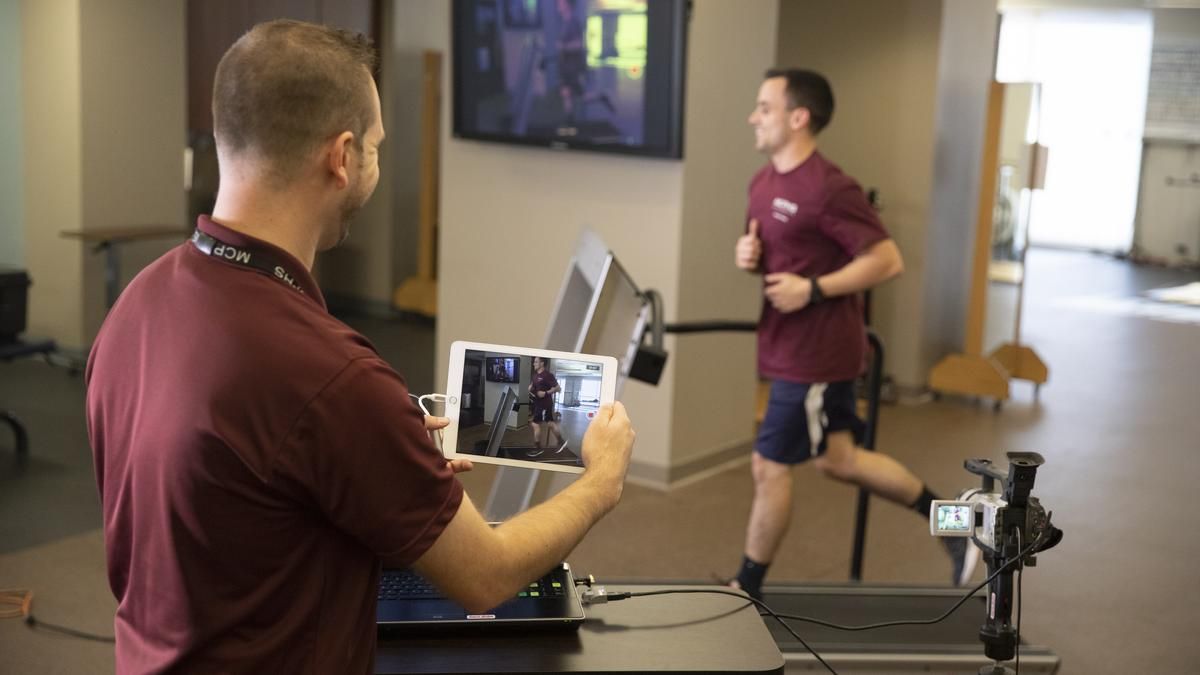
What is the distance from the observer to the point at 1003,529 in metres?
1.84

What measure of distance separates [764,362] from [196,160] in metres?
4.75

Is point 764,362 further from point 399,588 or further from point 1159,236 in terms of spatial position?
point 1159,236

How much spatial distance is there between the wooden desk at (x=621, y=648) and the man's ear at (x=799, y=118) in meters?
2.01

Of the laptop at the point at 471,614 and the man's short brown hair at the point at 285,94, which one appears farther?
the laptop at the point at 471,614

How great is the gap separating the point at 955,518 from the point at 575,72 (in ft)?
10.6

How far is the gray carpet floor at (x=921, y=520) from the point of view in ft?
11.9

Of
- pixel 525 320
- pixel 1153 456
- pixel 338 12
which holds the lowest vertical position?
pixel 1153 456

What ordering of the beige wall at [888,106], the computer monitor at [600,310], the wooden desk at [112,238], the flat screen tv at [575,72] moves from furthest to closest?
the beige wall at [888,106], the wooden desk at [112,238], the flat screen tv at [575,72], the computer monitor at [600,310]

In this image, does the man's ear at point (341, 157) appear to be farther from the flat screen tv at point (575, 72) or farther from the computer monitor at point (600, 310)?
the flat screen tv at point (575, 72)

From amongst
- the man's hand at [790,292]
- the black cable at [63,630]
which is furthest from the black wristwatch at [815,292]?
the black cable at [63,630]

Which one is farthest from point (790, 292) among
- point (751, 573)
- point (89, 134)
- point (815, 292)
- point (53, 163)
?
point (53, 163)

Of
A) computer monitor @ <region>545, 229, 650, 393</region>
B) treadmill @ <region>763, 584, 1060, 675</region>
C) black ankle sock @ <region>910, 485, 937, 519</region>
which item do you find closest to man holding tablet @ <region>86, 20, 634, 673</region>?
computer monitor @ <region>545, 229, 650, 393</region>

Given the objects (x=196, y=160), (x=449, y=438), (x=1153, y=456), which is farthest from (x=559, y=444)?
(x=196, y=160)

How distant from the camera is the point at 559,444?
170 cm
